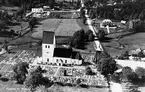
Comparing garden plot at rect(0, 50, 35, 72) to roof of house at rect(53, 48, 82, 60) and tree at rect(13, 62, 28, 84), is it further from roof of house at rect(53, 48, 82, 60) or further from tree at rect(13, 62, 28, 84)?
roof of house at rect(53, 48, 82, 60)

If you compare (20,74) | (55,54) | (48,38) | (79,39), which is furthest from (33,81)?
(79,39)

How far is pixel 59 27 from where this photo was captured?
87.6 m

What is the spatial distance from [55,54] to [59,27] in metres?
39.8

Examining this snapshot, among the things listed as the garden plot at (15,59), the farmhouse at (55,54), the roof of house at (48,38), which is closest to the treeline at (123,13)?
the garden plot at (15,59)

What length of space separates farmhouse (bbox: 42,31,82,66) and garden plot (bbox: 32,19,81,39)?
23.8m

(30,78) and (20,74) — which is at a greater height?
(30,78)

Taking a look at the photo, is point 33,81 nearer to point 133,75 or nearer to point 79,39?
point 133,75

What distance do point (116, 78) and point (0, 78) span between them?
23.4m

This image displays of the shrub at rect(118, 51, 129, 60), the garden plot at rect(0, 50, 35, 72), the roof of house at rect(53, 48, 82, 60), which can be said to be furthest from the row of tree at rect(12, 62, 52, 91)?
the shrub at rect(118, 51, 129, 60)

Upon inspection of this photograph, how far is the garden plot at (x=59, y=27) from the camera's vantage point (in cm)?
7719

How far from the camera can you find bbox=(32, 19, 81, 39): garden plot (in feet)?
253

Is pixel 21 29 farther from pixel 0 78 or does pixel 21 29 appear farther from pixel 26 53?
pixel 0 78

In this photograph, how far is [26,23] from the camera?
306ft

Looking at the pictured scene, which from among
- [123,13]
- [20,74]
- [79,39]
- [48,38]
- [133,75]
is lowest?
[133,75]
